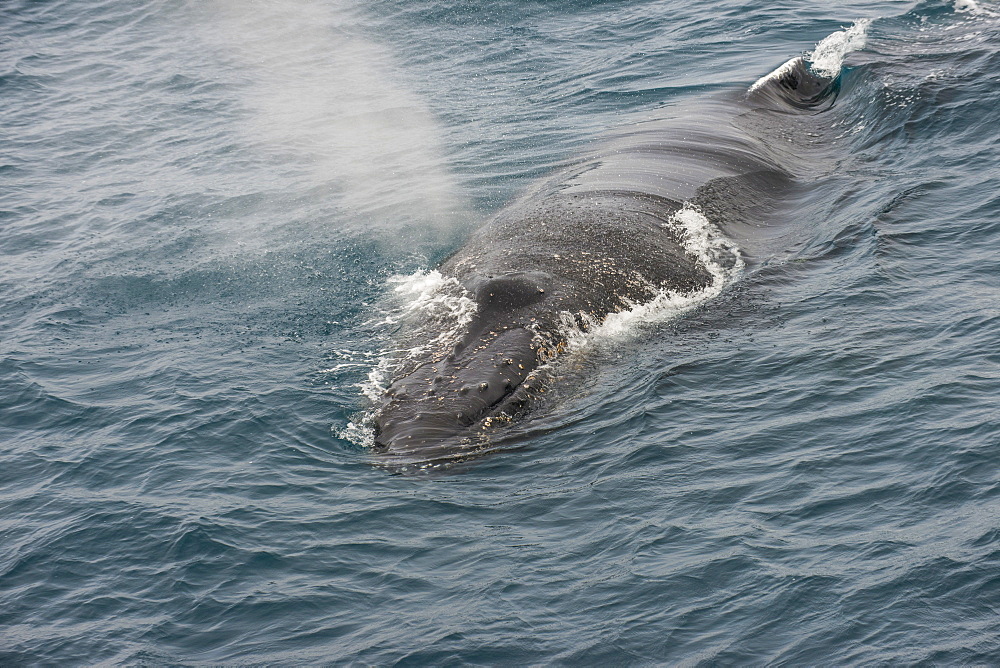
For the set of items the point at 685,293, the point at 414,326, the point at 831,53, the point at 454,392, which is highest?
the point at 831,53

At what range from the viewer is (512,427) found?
12.2 metres

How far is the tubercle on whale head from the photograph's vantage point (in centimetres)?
1214

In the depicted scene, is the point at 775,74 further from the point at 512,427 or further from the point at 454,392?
the point at 512,427

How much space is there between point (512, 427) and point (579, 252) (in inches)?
161

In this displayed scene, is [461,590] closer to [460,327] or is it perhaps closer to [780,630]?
[780,630]

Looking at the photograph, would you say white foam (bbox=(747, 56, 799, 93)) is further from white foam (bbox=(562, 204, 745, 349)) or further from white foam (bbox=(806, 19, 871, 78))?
white foam (bbox=(562, 204, 745, 349))

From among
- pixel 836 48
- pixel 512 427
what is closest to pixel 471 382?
pixel 512 427

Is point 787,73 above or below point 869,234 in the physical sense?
above

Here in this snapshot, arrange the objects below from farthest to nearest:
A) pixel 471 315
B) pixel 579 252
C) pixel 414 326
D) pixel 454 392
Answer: pixel 579 252
pixel 414 326
pixel 471 315
pixel 454 392

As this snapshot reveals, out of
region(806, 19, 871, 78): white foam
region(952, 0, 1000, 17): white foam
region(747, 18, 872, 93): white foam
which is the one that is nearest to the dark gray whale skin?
region(747, 18, 872, 93): white foam

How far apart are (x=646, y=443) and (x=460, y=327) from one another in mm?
3470

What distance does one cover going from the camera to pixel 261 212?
22.1m

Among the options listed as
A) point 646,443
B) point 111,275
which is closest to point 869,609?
point 646,443

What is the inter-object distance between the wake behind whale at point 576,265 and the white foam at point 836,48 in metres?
Answer: 3.80
